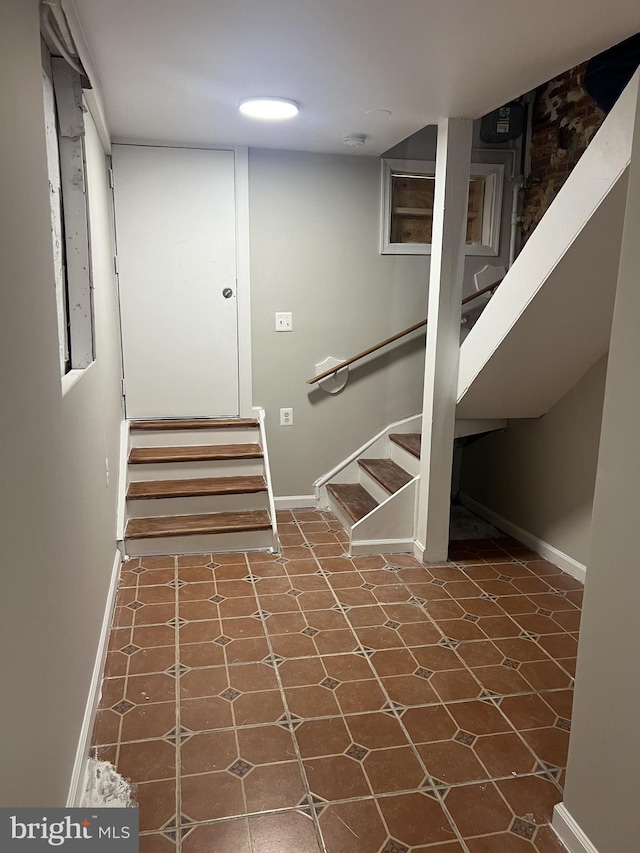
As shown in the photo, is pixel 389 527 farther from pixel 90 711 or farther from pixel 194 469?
pixel 90 711

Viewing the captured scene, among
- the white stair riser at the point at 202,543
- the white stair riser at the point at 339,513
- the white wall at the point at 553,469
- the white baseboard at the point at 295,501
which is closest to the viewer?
the white wall at the point at 553,469

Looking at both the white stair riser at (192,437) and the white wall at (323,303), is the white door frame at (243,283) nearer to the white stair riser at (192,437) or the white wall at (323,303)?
the white wall at (323,303)

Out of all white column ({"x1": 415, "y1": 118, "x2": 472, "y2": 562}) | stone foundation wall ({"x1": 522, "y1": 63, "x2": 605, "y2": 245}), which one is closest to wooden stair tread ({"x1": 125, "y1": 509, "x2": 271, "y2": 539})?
white column ({"x1": 415, "y1": 118, "x2": 472, "y2": 562})

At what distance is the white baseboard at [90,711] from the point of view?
1.71 m

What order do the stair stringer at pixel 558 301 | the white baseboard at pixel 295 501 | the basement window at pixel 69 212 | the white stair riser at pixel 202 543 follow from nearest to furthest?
the basement window at pixel 69 212 < the stair stringer at pixel 558 301 < the white stair riser at pixel 202 543 < the white baseboard at pixel 295 501

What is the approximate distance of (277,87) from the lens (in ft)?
8.50

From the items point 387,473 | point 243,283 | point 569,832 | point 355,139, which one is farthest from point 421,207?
point 569,832

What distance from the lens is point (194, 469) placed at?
12.6 ft

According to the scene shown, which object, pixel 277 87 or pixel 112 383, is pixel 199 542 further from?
pixel 277 87

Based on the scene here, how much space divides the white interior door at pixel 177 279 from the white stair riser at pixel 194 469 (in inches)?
15.0

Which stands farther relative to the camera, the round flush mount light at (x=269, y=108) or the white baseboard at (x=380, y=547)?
the white baseboard at (x=380, y=547)

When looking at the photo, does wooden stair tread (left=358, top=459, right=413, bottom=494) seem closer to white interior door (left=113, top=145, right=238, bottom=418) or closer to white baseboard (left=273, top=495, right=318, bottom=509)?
white baseboard (left=273, top=495, right=318, bottom=509)

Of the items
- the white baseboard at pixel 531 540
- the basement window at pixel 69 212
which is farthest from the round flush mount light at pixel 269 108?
the white baseboard at pixel 531 540

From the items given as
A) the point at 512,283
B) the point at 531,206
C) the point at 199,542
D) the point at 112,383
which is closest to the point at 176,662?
the point at 199,542
